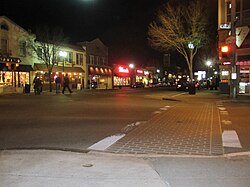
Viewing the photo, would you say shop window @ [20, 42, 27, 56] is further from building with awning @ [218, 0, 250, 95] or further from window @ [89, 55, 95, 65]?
building with awning @ [218, 0, 250, 95]

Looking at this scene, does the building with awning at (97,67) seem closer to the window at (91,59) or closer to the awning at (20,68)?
the window at (91,59)

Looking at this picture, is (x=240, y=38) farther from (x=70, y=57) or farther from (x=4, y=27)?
(x=70, y=57)

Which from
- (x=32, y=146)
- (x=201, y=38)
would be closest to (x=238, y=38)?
(x=201, y=38)

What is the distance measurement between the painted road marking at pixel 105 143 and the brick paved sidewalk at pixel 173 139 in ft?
0.47

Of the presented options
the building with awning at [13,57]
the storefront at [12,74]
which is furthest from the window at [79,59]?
the storefront at [12,74]

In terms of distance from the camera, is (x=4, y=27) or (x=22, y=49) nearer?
(x=4, y=27)

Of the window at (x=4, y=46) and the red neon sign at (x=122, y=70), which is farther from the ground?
the window at (x=4, y=46)

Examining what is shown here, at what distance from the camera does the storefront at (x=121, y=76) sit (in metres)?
72.5

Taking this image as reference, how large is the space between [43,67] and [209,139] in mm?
39685

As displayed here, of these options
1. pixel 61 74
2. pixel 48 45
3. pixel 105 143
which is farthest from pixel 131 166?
pixel 61 74

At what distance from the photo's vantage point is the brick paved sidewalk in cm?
809

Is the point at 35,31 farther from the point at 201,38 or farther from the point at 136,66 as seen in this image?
the point at 136,66

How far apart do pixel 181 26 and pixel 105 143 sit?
28819mm

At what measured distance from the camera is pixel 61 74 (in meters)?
51.0
